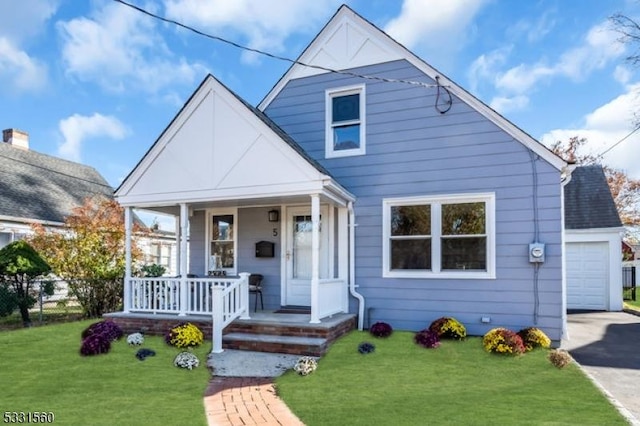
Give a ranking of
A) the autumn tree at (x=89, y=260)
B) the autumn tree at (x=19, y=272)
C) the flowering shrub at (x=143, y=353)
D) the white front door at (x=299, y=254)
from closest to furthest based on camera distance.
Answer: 1. the flowering shrub at (x=143, y=353)
2. the white front door at (x=299, y=254)
3. the autumn tree at (x=19, y=272)
4. the autumn tree at (x=89, y=260)

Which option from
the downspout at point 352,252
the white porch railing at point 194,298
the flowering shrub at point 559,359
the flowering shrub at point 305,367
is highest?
the downspout at point 352,252

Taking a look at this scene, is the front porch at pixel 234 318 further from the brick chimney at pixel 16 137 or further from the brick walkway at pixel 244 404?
the brick chimney at pixel 16 137

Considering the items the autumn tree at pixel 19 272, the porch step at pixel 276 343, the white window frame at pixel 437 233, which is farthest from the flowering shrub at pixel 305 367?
the autumn tree at pixel 19 272

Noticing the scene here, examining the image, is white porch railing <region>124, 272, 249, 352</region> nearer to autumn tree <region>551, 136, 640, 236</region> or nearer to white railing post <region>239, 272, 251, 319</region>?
white railing post <region>239, 272, 251, 319</region>

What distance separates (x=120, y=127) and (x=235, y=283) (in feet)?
73.3

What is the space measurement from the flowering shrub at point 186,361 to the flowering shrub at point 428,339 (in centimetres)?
380

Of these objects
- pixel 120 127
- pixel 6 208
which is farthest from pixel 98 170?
pixel 6 208

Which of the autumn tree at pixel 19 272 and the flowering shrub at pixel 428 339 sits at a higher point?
the autumn tree at pixel 19 272

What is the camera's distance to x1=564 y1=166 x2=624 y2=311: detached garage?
12719mm

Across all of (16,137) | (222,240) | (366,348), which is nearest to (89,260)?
(222,240)

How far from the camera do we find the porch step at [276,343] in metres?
6.88

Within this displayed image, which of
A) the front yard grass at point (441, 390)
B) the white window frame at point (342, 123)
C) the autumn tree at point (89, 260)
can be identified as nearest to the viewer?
the front yard grass at point (441, 390)

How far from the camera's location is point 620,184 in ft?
73.8

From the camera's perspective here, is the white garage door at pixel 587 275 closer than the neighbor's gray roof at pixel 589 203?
Yes
